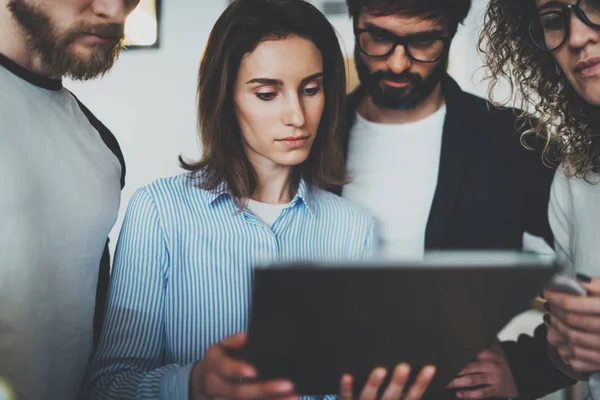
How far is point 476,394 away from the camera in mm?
1386

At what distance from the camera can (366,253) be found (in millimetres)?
1334

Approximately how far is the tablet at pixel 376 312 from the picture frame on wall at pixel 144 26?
1.22m

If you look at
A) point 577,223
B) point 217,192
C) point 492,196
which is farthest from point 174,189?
point 577,223

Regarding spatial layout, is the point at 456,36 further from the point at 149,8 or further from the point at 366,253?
the point at 149,8

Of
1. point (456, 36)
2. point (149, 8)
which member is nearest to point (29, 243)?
point (149, 8)

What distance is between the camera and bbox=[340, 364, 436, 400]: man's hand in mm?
879

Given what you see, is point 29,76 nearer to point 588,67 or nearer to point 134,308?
point 134,308

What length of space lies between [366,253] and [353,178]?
266 millimetres

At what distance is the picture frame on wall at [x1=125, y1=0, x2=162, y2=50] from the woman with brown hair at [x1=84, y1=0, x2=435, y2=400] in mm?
558

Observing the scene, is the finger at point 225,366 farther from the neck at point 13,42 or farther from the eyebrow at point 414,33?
the eyebrow at point 414,33

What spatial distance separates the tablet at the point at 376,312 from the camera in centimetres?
74

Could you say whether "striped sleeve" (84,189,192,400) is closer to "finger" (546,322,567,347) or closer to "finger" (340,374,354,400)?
"finger" (340,374,354,400)

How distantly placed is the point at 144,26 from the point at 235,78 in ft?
2.13

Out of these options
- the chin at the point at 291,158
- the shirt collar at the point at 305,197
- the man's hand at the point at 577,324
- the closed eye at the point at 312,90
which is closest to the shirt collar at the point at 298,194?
the shirt collar at the point at 305,197
